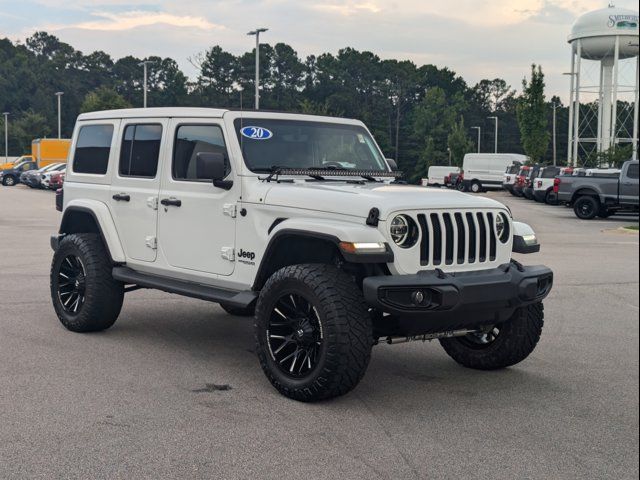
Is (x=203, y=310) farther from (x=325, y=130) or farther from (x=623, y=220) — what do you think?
(x=623, y=220)

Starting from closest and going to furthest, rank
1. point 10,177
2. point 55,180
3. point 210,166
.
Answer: point 210,166 → point 55,180 → point 10,177

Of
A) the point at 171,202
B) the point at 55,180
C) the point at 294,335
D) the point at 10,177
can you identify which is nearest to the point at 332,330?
the point at 294,335

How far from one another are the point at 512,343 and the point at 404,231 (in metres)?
1.53

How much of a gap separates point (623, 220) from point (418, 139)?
78851 mm

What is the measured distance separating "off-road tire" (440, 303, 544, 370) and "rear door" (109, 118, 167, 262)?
2855mm

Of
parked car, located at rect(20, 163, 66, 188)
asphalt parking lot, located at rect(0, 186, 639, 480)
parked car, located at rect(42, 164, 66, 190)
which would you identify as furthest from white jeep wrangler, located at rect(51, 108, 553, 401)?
parked car, located at rect(20, 163, 66, 188)

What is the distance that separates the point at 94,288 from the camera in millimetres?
7742

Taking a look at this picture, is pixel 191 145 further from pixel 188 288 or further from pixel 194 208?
pixel 188 288

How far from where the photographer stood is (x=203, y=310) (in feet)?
31.0

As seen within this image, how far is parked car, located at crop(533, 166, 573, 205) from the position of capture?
37250 millimetres

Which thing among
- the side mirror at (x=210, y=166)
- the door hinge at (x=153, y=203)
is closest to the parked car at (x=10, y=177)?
the door hinge at (x=153, y=203)

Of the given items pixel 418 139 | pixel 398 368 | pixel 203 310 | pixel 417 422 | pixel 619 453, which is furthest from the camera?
pixel 418 139

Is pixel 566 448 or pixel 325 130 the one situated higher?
pixel 325 130

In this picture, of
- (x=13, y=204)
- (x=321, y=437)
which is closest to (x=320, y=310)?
(x=321, y=437)
